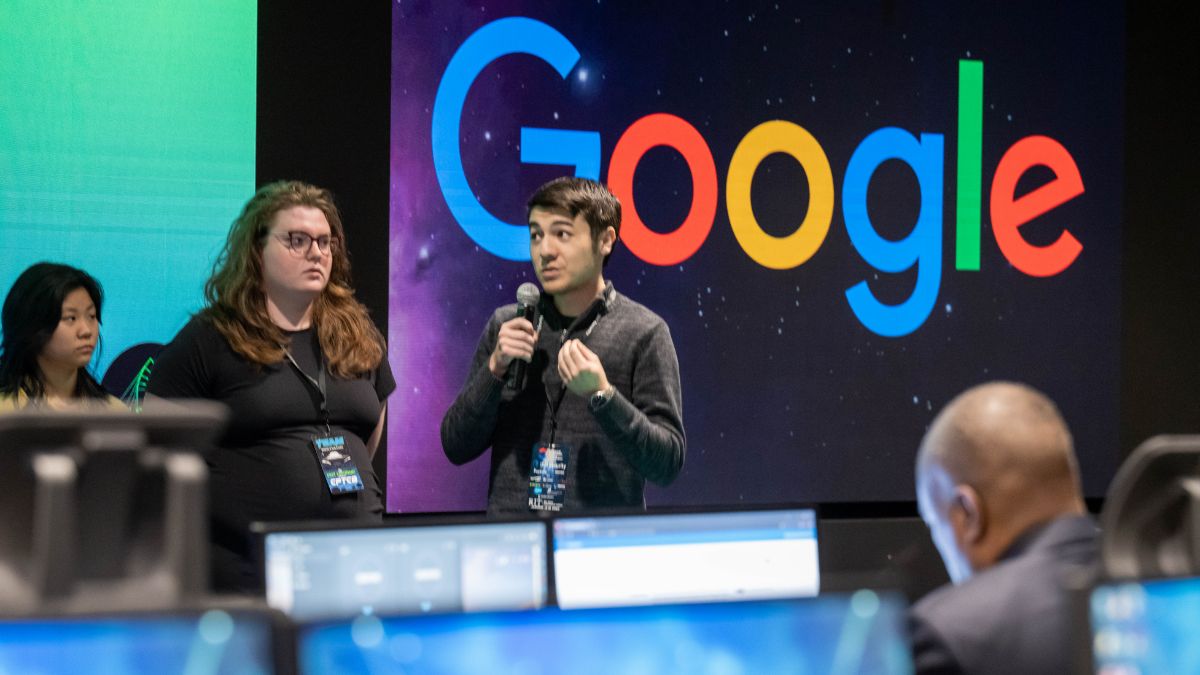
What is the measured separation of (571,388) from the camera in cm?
299

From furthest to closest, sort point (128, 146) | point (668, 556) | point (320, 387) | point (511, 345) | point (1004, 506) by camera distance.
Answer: point (128, 146) → point (320, 387) → point (511, 345) → point (668, 556) → point (1004, 506)

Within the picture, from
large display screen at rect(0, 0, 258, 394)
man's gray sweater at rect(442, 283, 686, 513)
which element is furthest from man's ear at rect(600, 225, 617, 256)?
large display screen at rect(0, 0, 258, 394)

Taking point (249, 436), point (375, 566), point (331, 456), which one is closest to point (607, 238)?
point (331, 456)

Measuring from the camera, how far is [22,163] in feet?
13.9

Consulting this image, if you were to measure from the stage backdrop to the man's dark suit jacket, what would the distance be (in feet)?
11.4

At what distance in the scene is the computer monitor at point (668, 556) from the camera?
212cm

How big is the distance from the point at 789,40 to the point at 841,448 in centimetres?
169

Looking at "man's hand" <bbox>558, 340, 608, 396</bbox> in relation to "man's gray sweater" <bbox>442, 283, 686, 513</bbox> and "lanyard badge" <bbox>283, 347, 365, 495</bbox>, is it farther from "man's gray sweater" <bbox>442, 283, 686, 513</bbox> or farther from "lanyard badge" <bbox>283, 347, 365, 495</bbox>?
"lanyard badge" <bbox>283, 347, 365, 495</bbox>

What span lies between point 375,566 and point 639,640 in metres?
0.88

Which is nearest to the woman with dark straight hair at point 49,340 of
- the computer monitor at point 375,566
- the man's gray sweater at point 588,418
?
the man's gray sweater at point 588,418

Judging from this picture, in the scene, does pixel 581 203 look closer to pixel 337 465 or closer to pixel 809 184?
pixel 337 465

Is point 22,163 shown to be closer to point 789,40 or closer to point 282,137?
point 282,137

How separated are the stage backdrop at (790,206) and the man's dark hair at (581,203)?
1561 mm

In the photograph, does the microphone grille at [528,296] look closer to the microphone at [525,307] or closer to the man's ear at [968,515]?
the microphone at [525,307]
